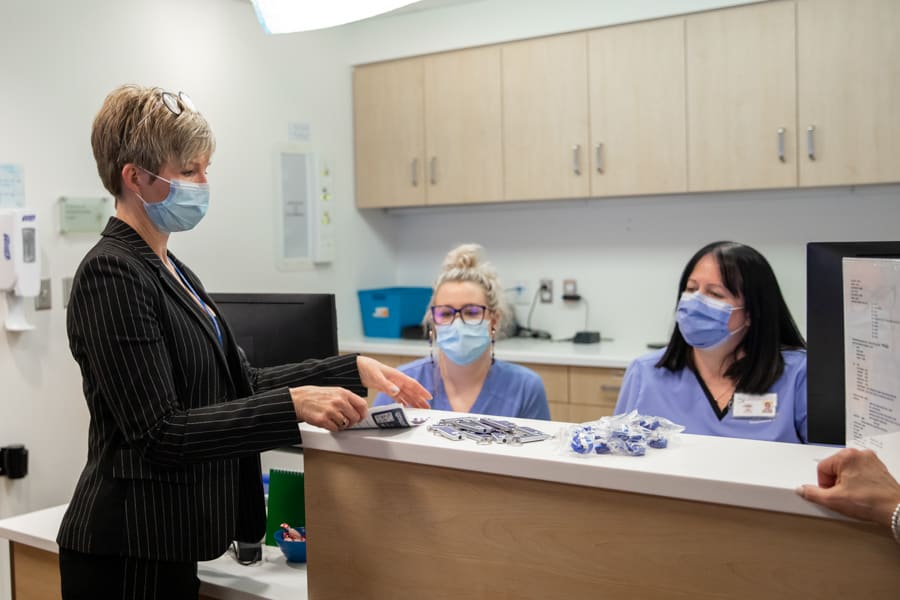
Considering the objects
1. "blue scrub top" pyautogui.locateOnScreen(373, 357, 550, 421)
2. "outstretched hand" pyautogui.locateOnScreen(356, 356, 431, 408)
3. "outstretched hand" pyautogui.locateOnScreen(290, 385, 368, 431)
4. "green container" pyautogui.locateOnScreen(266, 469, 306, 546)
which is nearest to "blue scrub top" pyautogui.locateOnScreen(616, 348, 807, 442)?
"blue scrub top" pyautogui.locateOnScreen(373, 357, 550, 421)

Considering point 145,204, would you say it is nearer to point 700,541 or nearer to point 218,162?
point 700,541

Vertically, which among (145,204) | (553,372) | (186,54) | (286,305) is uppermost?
(186,54)

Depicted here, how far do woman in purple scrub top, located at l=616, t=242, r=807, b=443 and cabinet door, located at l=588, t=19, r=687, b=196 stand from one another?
1483 millimetres

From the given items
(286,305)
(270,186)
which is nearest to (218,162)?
(270,186)

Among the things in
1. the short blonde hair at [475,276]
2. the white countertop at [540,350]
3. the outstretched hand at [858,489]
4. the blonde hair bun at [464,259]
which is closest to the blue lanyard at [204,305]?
the outstretched hand at [858,489]

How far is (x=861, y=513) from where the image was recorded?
991 mm

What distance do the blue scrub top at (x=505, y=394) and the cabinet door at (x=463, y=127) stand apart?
5.81 ft

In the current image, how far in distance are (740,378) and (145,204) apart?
1.53 metres

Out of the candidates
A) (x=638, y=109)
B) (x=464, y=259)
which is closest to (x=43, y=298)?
(x=464, y=259)

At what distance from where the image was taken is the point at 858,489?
0.99 meters

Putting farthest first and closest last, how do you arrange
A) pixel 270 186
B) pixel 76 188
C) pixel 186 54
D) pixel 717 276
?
pixel 270 186 < pixel 186 54 < pixel 76 188 < pixel 717 276

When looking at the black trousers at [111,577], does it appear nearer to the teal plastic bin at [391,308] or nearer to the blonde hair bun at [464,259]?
the blonde hair bun at [464,259]

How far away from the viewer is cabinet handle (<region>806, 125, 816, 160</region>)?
11.1ft

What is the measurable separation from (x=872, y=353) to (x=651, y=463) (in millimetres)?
330
